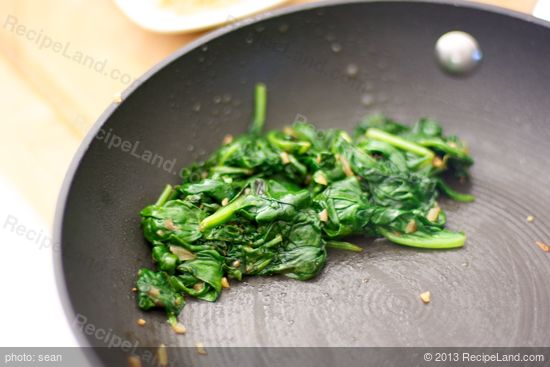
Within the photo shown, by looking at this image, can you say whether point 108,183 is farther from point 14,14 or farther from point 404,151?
point 14,14

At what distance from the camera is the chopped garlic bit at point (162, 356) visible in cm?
196

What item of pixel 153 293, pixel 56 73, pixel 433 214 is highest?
pixel 56 73

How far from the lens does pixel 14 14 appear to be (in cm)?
304

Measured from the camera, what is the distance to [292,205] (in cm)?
215

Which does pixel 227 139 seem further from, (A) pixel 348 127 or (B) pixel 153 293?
(B) pixel 153 293

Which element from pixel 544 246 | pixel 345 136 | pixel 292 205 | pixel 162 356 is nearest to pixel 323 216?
pixel 292 205

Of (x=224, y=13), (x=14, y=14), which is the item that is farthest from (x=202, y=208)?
(x=14, y=14)

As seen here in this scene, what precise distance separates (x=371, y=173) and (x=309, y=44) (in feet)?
2.22

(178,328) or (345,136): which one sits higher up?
(345,136)

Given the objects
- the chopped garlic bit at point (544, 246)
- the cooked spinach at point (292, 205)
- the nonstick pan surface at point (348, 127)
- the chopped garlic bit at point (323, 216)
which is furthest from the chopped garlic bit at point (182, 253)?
the chopped garlic bit at point (544, 246)

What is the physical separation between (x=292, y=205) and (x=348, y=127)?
0.67 metres

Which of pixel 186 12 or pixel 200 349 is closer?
→ pixel 200 349

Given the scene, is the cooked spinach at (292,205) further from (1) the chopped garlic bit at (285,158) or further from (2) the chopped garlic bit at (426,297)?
(2) the chopped garlic bit at (426,297)

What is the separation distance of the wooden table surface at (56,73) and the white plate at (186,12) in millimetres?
114
